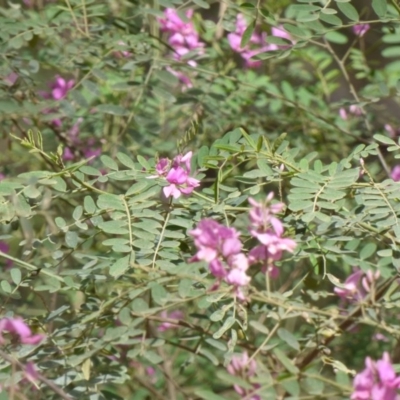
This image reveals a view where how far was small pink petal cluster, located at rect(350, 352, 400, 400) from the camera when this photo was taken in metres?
0.72

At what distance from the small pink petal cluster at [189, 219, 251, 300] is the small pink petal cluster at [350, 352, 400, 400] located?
5.3 inches

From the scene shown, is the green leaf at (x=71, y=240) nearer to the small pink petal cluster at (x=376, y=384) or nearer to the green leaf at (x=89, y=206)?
the green leaf at (x=89, y=206)

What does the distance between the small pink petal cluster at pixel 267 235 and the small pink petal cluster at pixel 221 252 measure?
0.10 feet

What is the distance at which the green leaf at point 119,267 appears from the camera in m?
0.92

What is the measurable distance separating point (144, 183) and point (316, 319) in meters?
0.26

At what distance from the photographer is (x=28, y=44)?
5.27 feet

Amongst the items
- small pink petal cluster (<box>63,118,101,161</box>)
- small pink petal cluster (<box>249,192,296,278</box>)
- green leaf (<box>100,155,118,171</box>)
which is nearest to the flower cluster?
small pink petal cluster (<box>63,118,101,161</box>)

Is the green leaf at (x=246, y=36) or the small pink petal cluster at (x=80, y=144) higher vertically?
the green leaf at (x=246, y=36)

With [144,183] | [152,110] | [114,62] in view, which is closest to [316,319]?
[144,183]

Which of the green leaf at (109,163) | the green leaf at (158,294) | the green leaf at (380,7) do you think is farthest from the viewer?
the green leaf at (380,7)

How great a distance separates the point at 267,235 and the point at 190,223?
0.19 m

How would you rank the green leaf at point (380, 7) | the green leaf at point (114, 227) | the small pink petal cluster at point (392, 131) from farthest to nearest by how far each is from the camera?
the small pink petal cluster at point (392, 131) → the green leaf at point (380, 7) → the green leaf at point (114, 227)

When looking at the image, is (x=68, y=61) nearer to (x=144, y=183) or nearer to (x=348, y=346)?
(x=144, y=183)

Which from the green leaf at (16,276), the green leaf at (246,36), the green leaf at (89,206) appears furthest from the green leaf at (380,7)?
the green leaf at (16,276)
